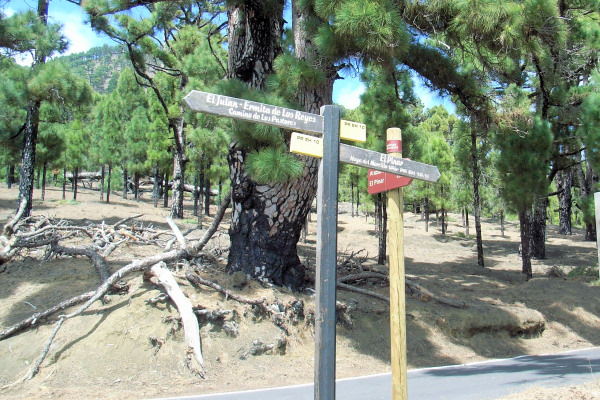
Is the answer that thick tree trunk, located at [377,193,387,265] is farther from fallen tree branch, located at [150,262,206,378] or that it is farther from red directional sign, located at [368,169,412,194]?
red directional sign, located at [368,169,412,194]

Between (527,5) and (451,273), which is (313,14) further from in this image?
(451,273)

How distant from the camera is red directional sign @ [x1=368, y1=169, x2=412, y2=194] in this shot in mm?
3680

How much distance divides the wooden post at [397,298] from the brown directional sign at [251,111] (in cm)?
86

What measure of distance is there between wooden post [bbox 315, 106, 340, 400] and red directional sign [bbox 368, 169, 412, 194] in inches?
24.0

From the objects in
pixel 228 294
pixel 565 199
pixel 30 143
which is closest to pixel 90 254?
pixel 228 294

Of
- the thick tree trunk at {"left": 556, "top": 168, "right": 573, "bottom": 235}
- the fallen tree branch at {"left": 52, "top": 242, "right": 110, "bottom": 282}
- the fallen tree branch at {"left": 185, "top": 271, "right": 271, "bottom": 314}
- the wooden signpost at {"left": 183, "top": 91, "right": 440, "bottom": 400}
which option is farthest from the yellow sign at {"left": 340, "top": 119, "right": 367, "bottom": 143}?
the thick tree trunk at {"left": 556, "top": 168, "right": 573, "bottom": 235}

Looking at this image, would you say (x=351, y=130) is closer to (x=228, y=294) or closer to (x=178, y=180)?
(x=228, y=294)

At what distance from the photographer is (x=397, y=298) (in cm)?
366

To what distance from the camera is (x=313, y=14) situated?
22.2 ft

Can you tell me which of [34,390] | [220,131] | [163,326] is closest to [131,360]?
[163,326]

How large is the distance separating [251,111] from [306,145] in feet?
1.51

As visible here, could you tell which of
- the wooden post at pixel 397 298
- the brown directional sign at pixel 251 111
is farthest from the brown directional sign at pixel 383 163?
the brown directional sign at pixel 251 111

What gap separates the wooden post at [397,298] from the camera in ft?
11.7

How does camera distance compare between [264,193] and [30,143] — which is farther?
[30,143]
